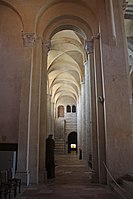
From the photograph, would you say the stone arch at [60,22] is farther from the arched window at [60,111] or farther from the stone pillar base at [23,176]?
the arched window at [60,111]

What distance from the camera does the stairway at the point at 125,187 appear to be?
4823mm

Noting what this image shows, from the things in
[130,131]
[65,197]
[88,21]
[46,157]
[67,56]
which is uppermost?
[67,56]

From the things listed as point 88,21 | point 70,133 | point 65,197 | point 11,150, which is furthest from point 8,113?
point 70,133

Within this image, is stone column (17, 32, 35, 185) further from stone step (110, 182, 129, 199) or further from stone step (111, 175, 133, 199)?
stone step (111, 175, 133, 199)

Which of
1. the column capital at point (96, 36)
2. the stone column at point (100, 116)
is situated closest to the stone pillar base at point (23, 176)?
the stone column at point (100, 116)

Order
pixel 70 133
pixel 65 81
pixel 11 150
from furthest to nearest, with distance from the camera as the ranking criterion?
pixel 70 133, pixel 65 81, pixel 11 150

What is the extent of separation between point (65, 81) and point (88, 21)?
15.3m

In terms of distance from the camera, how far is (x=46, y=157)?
27.2 feet

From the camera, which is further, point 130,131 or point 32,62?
point 32,62

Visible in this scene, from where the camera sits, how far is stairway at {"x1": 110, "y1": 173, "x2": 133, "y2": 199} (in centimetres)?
482

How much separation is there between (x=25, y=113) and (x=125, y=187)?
4250mm

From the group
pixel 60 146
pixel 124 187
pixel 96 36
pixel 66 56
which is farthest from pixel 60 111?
pixel 124 187

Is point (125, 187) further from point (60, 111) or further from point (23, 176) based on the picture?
point (60, 111)

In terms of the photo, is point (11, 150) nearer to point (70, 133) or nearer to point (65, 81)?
point (65, 81)
